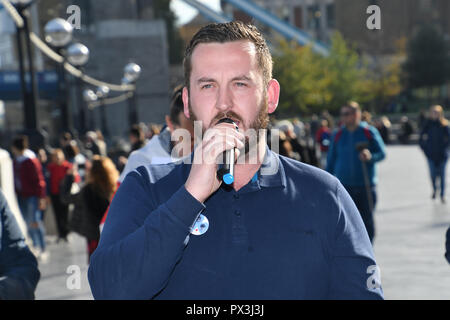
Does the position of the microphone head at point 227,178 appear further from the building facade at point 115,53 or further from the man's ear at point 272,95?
the building facade at point 115,53

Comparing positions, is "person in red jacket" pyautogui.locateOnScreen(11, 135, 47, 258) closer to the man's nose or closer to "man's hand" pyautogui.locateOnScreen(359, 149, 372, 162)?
"man's hand" pyautogui.locateOnScreen(359, 149, 372, 162)

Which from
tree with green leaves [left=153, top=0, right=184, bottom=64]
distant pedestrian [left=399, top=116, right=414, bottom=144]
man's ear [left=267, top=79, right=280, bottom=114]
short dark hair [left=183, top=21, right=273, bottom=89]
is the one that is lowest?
distant pedestrian [left=399, top=116, right=414, bottom=144]

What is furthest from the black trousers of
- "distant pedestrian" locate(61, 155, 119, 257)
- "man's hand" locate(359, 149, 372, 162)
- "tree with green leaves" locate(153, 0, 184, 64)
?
"tree with green leaves" locate(153, 0, 184, 64)

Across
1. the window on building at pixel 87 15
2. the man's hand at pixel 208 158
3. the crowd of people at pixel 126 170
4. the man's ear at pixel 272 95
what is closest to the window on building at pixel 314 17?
the window on building at pixel 87 15

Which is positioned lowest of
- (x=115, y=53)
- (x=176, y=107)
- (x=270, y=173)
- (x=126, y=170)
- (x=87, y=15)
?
(x=115, y=53)

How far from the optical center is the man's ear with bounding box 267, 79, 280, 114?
2.00m

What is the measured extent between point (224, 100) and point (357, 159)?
6965mm

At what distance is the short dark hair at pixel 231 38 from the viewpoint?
6.21ft

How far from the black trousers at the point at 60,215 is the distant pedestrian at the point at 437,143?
6.99m

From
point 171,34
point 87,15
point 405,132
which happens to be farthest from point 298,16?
point 405,132

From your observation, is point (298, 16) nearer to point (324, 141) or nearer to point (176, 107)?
point (324, 141)

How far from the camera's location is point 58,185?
12016 millimetres

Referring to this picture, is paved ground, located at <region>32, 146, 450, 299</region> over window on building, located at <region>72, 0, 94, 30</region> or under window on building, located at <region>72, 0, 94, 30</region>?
under

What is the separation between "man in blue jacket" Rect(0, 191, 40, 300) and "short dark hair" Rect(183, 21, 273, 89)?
3.77 feet
